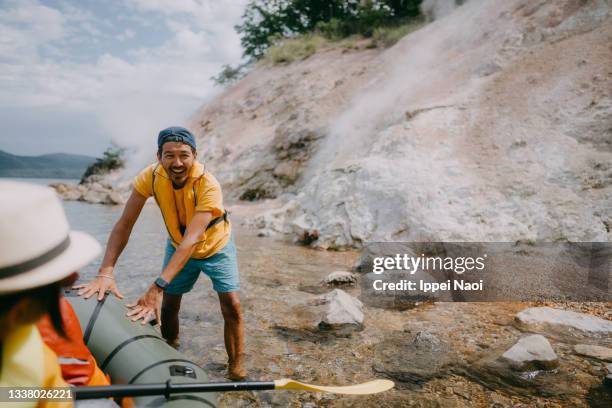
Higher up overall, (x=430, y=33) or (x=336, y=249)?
(x=430, y=33)

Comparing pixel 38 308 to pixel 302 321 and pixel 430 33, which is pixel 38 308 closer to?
pixel 302 321

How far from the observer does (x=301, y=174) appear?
1403 cm

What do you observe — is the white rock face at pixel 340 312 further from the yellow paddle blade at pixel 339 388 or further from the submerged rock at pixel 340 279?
the yellow paddle blade at pixel 339 388

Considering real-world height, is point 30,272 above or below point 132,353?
above

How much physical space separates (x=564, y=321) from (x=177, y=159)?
4.03m

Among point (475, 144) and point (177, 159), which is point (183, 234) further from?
point (475, 144)

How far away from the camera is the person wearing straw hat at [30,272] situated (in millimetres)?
1137

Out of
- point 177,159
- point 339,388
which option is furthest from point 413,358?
point 177,159

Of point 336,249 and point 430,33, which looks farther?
point 430,33

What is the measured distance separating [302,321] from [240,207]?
9916 millimetres

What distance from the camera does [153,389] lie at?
6.73 ft

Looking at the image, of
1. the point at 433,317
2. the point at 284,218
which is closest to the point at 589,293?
the point at 433,317

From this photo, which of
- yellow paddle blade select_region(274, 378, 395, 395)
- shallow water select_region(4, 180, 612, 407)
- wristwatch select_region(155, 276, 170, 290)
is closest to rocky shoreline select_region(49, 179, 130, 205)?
shallow water select_region(4, 180, 612, 407)

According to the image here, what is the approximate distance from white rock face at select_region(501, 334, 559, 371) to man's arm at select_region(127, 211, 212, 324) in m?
2.67
